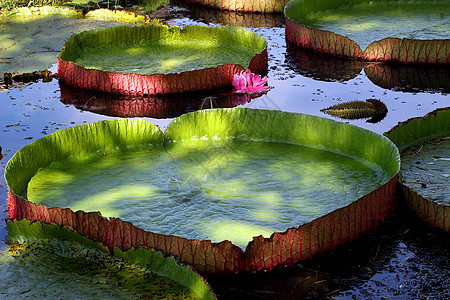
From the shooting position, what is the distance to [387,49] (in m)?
6.10

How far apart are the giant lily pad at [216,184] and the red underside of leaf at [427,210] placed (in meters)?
0.09

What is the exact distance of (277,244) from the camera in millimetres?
3062

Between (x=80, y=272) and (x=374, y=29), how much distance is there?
4.81 m

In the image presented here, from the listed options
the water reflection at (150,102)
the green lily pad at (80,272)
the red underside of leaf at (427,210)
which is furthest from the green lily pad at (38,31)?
the red underside of leaf at (427,210)

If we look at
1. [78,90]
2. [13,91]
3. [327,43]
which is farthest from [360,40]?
[13,91]

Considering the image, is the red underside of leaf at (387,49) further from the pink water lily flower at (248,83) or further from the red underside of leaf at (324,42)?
the pink water lily flower at (248,83)

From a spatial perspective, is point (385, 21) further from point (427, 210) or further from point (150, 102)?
point (427, 210)

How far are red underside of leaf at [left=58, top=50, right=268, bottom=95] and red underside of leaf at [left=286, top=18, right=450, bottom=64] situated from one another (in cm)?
118

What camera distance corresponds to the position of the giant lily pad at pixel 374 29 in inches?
239

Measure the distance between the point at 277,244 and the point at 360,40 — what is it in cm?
393

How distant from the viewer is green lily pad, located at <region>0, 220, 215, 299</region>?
272cm

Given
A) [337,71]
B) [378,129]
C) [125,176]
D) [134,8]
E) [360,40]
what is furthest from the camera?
[134,8]

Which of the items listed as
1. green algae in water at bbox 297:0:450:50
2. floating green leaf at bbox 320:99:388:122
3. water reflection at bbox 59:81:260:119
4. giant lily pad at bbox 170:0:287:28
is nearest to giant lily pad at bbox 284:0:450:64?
green algae in water at bbox 297:0:450:50

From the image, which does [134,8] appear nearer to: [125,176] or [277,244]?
[125,176]
